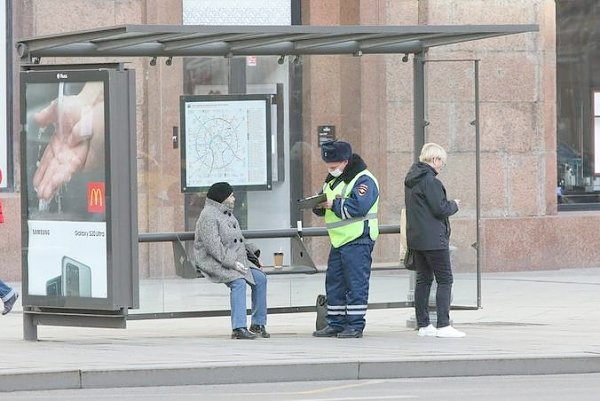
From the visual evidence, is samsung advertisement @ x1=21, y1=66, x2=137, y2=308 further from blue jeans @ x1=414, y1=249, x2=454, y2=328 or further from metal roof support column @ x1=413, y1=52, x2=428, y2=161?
metal roof support column @ x1=413, y1=52, x2=428, y2=161

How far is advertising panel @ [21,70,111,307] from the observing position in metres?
12.1

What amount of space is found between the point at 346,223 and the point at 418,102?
1.63 meters

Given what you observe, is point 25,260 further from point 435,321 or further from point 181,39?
point 435,321

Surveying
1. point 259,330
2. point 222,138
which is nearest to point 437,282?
point 259,330

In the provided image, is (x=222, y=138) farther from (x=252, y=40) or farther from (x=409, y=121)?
(x=409, y=121)

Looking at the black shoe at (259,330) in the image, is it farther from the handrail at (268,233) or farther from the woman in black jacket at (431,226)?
the woman in black jacket at (431,226)

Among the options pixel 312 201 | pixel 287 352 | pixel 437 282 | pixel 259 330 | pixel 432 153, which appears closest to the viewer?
pixel 287 352

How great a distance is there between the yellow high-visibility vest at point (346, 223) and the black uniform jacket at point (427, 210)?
0.98 ft

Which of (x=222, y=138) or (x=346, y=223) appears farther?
(x=222, y=138)

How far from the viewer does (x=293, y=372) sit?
11.0 metres

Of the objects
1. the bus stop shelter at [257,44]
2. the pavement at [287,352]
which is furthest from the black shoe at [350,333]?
the bus stop shelter at [257,44]

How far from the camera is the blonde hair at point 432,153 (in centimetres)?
1278

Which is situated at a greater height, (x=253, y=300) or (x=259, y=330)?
(x=253, y=300)

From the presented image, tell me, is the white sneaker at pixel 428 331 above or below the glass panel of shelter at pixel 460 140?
below
